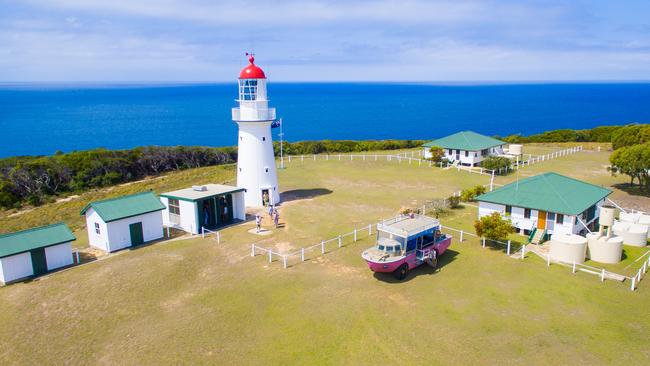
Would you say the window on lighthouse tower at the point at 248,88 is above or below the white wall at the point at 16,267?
above

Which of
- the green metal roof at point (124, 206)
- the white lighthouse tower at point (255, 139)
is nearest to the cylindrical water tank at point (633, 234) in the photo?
the white lighthouse tower at point (255, 139)

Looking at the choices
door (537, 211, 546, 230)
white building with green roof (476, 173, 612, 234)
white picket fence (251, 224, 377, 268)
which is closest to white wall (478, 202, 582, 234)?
white building with green roof (476, 173, 612, 234)

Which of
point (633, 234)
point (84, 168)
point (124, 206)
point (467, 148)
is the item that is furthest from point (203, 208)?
point (467, 148)

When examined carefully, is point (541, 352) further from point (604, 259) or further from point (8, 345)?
point (8, 345)

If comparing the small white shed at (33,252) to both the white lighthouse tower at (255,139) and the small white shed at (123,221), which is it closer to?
the small white shed at (123,221)

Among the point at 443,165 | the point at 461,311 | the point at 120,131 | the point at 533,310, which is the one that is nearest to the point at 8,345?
the point at 461,311

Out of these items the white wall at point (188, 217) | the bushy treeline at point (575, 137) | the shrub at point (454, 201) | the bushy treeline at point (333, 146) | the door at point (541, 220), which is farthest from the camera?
the bushy treeline at point (575, 137)
